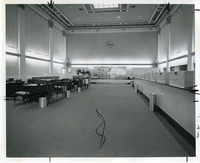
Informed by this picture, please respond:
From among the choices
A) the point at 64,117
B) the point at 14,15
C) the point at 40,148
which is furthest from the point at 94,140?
the point at 14,15

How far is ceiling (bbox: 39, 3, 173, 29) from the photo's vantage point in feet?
Result: 38.5

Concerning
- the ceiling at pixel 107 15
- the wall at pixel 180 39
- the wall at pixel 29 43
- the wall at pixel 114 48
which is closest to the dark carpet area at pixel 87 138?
the wall at pixel 29 43

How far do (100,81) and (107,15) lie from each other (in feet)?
26.5

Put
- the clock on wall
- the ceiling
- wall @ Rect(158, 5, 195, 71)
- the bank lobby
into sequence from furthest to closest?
the clock on wall, the ceiling, wall @ Rect(158, 5, 195, 71), the bank lobby

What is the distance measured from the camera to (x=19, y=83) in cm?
747

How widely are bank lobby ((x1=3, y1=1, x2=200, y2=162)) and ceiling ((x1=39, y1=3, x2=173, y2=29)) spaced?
10 centimetres

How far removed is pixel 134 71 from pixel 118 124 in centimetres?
1411

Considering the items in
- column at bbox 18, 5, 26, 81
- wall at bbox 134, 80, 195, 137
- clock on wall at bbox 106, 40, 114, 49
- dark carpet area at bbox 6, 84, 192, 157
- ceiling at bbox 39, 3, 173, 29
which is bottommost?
dark carpet area at bbox 6, 84, 192, 157

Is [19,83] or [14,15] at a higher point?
[14,15]

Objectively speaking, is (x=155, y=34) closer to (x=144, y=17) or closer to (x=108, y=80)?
(x=144, y=17)

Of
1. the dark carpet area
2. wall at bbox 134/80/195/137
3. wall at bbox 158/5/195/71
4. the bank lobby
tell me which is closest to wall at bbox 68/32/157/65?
the bank lobby

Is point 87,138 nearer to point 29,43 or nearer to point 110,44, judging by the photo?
point 29,43

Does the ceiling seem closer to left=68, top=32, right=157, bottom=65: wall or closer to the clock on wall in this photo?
left=68, top=32, right=157, bottom=65: wall

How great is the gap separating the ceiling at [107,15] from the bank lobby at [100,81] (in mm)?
104
